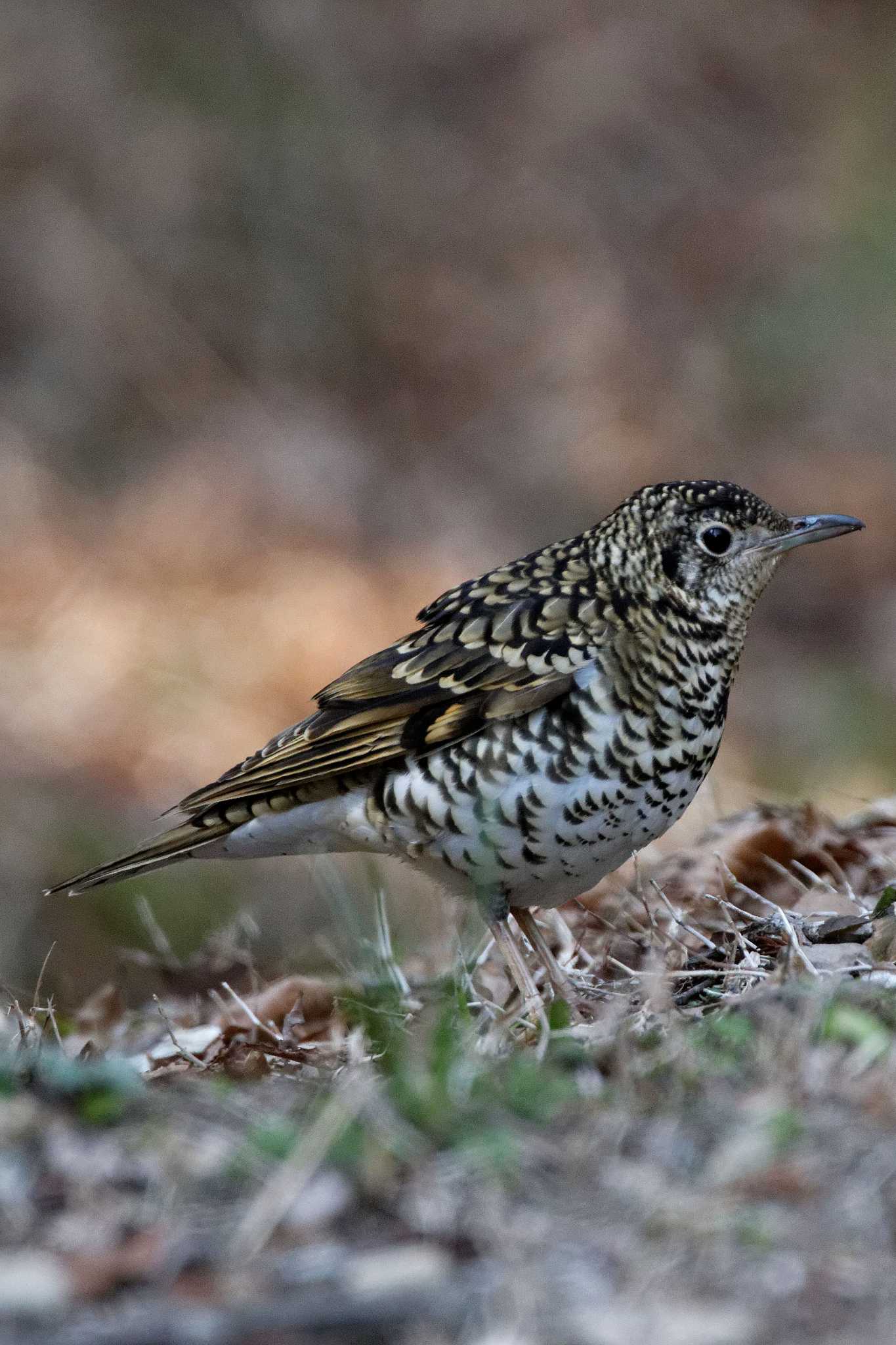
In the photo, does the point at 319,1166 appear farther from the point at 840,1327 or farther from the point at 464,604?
the point at 464,604

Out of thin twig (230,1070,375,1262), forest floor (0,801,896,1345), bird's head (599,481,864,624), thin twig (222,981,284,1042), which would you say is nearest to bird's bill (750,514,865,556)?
bird's head (599,481,864,624)

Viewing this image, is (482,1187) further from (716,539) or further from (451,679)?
(716,539)

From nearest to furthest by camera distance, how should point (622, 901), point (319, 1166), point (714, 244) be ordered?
point (319, 1166) < point (622, 901) < point (714, 244)

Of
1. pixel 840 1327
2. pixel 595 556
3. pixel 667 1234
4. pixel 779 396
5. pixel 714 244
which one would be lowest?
pixel 840 1327

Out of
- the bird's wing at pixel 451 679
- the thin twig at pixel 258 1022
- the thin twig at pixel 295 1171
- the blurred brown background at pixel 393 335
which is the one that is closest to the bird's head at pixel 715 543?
the bird's wing at pixel 451 679

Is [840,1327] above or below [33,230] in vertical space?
below

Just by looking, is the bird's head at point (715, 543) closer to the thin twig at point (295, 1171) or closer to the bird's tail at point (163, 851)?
the bird's tail at point (163, 851)

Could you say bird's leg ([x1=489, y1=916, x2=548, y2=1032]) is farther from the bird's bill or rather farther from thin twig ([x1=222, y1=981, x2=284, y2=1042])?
Result: the bird's bill

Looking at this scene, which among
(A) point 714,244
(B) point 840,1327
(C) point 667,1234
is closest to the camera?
(B) point 840,1327

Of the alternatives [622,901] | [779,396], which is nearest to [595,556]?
[622,901]
